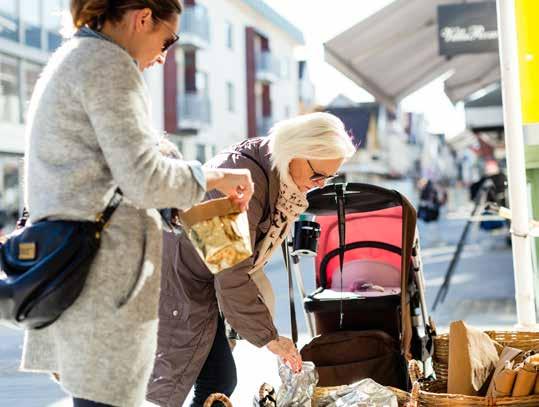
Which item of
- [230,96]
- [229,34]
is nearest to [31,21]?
[230,96]

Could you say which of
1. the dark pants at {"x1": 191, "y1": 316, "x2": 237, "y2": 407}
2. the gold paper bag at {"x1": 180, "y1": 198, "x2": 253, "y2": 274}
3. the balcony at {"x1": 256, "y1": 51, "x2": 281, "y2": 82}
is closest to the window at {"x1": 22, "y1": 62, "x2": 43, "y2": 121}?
the balcony at {"x1": 256, "y1": 51, "x2": 281, "y2": 82}

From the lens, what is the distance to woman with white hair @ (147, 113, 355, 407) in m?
2.68

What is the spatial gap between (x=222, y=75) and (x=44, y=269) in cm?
3401

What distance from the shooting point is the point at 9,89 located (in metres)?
21.4

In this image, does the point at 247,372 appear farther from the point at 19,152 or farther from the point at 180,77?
the point at 180,77

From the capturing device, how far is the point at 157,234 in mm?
1905

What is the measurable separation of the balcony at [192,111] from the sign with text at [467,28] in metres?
22.1

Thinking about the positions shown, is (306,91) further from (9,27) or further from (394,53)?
(394,53)

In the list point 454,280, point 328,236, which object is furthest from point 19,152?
point 328,236

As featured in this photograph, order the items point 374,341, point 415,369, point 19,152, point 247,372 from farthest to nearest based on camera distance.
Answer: point 19,152
point 247,372
point 374,341
point 415,369

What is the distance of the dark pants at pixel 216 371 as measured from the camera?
2883mm

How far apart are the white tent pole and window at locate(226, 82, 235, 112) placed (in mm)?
31641

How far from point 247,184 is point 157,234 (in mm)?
252

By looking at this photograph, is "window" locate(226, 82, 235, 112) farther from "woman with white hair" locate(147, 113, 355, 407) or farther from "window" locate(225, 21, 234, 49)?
"woman with white hair" locate(147, 113, 355, 407)
